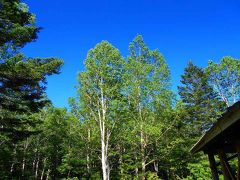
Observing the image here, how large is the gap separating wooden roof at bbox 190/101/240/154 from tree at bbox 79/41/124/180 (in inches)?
A: 666

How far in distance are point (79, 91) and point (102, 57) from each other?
11.2ft

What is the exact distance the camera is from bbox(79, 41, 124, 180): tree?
2305 cm

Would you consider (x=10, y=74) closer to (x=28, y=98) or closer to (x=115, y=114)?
(x=28, y=98)

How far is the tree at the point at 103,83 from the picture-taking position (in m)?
23.0

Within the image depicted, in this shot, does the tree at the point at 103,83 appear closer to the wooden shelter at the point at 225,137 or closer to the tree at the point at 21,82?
the tree at the point at 21,82

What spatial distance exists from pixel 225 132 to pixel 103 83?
61.1ft

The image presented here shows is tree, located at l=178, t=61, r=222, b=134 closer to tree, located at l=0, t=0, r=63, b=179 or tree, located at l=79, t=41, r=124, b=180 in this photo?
tree, located at l=79, t=41, r=124, b=180

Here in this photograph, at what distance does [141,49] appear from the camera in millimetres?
25016

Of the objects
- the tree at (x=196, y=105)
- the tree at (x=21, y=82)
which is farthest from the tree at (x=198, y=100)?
the tree at (x=21, y=82)

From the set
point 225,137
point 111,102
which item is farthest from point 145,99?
point 225,137

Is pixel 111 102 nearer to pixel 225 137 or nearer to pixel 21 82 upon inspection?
pixel 21 82

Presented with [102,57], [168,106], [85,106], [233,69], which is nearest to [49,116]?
[85,106]

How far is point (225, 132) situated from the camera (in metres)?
4.93

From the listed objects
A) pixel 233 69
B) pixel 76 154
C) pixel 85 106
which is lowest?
pixel 76 154
